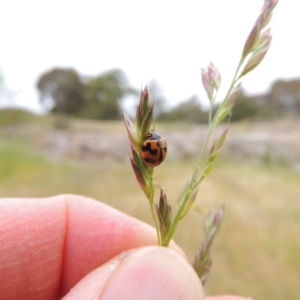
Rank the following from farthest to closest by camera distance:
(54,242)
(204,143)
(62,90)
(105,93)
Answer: (62,90) → (105,93) → (54,242) → (204,143)

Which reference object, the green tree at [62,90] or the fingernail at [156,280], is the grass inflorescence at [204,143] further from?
the green tree at [62,90]

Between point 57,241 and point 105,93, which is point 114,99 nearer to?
point 105,93

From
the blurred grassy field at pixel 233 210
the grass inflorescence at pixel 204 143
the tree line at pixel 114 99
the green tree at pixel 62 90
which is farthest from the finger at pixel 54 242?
the green tree at pixel 62 90

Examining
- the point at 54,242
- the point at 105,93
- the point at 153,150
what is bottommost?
the point at 54,242

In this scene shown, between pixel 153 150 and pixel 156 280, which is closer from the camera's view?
pixel 153 150

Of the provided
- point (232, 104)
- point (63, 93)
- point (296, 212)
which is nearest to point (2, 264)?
point (232, 104)

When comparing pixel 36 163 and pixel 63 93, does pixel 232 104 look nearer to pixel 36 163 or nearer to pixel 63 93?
pixel 36 163

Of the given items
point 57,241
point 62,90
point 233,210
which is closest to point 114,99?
point 62,90
